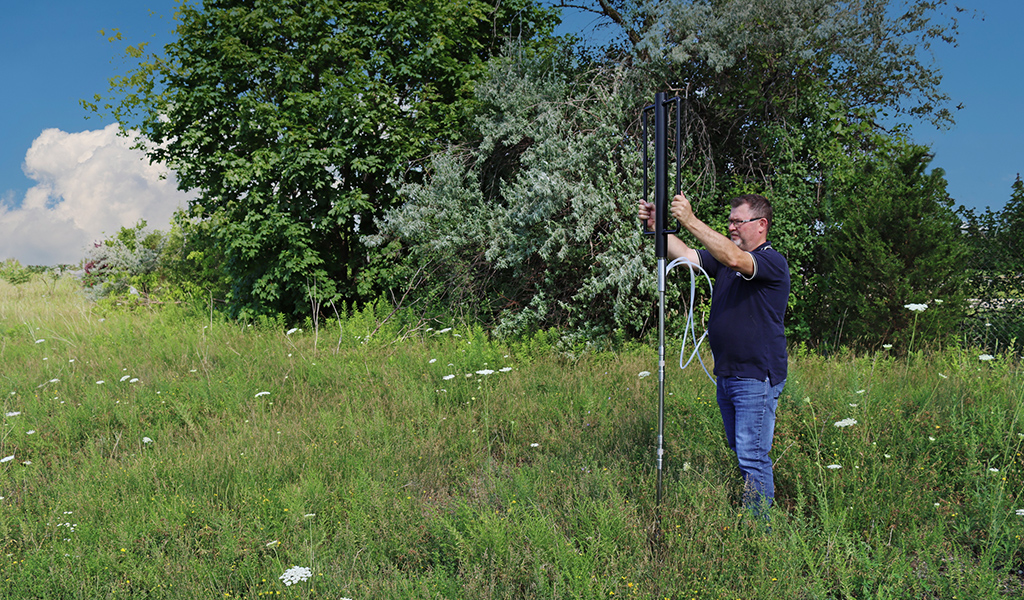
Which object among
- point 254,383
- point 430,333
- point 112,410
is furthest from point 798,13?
point 112,410

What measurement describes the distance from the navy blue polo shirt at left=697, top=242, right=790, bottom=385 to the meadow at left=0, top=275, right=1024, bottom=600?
851mm

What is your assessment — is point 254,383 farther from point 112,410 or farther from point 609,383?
point 609,383

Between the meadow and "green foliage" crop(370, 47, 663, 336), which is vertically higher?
"green foliage" crop(370, 47, 663, 336)

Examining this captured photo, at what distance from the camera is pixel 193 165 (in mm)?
11797

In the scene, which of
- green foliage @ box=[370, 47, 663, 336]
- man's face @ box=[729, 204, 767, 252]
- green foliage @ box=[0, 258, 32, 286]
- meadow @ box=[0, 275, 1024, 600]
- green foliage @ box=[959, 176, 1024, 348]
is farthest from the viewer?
green foliage @ box=[0, 258, 32, 286]

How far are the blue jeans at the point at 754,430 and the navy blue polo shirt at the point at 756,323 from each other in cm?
7

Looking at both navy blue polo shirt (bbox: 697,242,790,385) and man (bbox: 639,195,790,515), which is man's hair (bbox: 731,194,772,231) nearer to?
man (bbox: 639,195,790,515)

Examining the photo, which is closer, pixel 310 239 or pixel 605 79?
pixel 605 79

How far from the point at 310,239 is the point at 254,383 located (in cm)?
467

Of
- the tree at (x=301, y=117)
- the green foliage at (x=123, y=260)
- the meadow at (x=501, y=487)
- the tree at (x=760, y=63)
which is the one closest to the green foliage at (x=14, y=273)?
the green foliage at (x=123, y=260)

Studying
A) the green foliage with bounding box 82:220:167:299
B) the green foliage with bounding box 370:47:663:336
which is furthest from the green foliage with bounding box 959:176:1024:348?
the green foliage with bounding box 82:220:167:299

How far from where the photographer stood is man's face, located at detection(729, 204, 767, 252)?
150 inches

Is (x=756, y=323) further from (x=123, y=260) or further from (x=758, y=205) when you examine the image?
(x=123, y=260)

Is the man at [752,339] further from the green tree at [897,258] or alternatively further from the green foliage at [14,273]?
the green foliage at [14,273]
